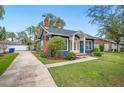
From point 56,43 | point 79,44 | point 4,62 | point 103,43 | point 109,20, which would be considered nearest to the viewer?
point 109,20

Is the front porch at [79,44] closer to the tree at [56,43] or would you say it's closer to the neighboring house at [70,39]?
the neighboring house at [70,39]

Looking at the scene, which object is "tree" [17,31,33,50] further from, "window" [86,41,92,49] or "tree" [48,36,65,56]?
"window" [86,41,92,49]

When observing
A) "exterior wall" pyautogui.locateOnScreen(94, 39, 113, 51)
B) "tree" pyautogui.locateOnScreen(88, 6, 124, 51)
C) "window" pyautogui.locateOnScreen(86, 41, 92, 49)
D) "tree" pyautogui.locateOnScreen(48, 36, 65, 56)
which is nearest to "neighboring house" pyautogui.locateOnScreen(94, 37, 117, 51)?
"exterior wall" pyautogui.locateOnScreen(94, 39, 113, 51)

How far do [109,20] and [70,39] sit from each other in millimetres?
7688

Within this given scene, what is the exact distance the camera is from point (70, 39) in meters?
12.6

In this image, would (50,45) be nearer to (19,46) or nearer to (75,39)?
(75,39)

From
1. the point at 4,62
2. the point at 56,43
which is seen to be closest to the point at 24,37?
the point at 56,43

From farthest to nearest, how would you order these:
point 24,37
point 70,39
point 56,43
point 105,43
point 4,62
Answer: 1. point 105,43
2. point 70,39
3. point 24,37
4. point 56,43
5. point 4,62

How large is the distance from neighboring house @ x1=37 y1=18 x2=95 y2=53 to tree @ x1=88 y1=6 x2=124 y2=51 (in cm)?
566

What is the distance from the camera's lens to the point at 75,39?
13125mm

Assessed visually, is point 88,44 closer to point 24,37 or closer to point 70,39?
point 70,39

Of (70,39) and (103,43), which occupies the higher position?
(70,39)

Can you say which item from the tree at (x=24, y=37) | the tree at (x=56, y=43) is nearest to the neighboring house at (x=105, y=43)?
the tree at (x=56, y=43)

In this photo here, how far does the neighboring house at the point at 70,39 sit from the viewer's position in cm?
1149
